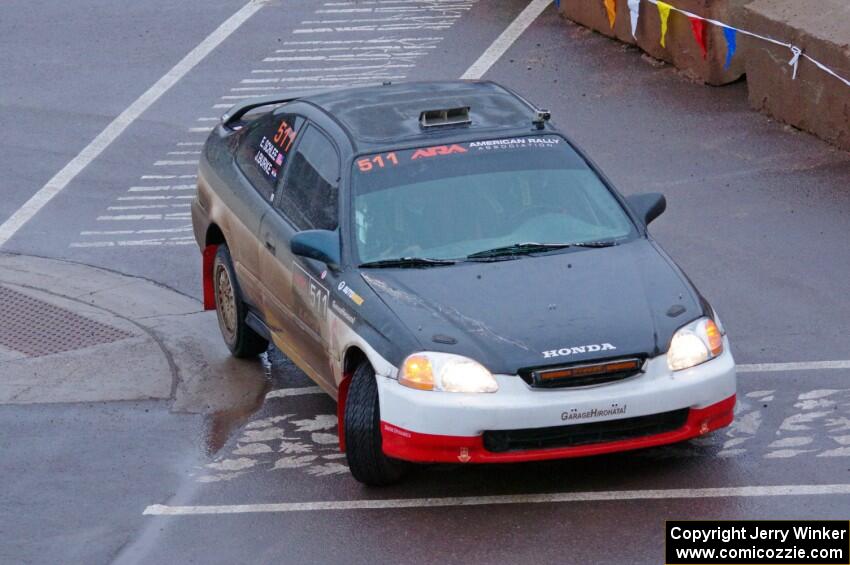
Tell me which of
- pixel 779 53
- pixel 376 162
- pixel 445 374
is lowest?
pixel 779 53

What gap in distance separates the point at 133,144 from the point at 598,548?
9728 millimetres

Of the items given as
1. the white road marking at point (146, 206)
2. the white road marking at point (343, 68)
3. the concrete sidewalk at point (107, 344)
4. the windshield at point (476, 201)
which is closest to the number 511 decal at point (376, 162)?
the windshield at point (476, 201)

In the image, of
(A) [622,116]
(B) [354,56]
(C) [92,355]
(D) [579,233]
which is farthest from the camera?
(B) [354,56]

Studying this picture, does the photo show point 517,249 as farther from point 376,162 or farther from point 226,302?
point 226,302

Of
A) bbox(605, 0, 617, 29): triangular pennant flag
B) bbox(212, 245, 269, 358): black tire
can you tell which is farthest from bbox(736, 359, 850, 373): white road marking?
bbox(605, 0, 617, 29): triangular pennant flag

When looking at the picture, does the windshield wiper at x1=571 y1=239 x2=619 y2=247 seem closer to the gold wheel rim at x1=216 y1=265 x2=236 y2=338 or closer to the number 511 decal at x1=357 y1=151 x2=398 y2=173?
the number 511 decal at x1=357 y1=151 x2=398 y2=173

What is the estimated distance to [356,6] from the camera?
20.5m

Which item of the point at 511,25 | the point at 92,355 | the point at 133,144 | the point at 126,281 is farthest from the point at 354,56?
the point at 92,355

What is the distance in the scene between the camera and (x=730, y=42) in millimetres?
15844

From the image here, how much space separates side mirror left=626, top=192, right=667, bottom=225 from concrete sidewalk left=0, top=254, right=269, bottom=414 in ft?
8.75

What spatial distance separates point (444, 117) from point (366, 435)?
7.45 feet

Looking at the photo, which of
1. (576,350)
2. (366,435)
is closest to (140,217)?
(366,435)

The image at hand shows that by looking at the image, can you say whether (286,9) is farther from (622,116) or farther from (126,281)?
(126,281)

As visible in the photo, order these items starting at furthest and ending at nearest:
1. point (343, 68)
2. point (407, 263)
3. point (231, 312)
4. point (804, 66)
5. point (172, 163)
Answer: point (343, 68), point (172, 163), point (804, 66), point (231, 312), point (407, 263)
